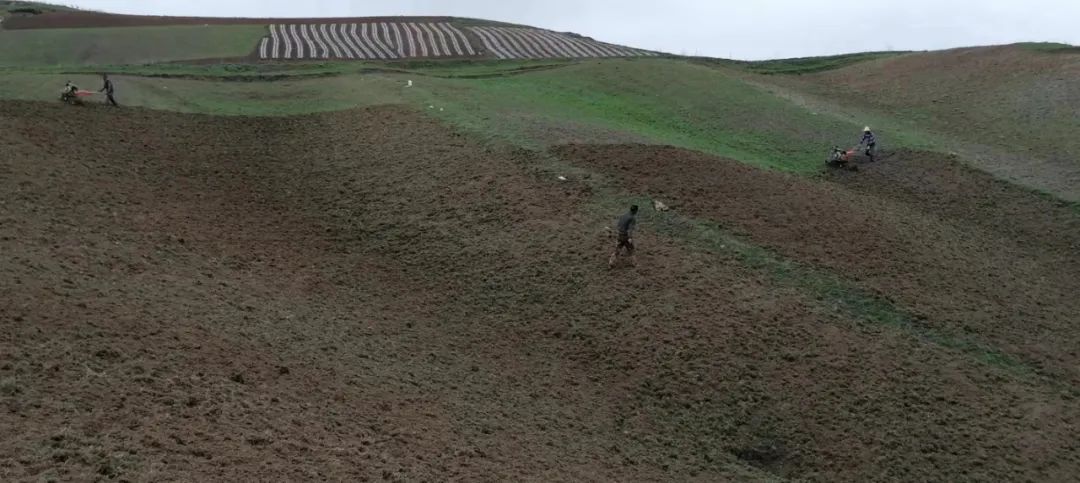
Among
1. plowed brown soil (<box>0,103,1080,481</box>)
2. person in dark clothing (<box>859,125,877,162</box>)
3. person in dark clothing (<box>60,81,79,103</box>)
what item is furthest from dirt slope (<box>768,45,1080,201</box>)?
person in dark clothing (<box>60,81,79,103</box>)

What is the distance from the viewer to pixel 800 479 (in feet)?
41.7

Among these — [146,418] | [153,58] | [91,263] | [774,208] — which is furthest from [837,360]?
[153,58]

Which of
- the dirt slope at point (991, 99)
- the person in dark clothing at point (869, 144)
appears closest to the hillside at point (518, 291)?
the dirt slope at point (991, 99)

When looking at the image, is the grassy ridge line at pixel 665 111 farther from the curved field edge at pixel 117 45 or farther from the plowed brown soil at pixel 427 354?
the curved field edge at pixel 117 45

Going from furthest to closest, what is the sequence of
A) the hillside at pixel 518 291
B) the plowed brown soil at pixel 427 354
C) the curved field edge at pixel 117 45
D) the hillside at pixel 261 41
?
1. the hillside at pixel 261 41
2. the curved field edge at pixel 117 45
3. the hillside at pixel 518 291
4. the plowed brown soil at pixel 427 354

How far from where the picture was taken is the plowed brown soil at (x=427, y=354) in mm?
10312

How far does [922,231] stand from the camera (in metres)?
21.4

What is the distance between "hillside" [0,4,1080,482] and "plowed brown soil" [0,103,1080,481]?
66 millimetres

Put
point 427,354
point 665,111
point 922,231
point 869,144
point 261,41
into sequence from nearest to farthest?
point 427,354, point 922,231, point 869,144, point 665,111, point 261,41

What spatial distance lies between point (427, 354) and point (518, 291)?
3.30 meters

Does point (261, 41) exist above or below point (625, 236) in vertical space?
above

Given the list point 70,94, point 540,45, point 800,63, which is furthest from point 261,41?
point 800,63

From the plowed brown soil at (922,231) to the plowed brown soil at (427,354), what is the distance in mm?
2024

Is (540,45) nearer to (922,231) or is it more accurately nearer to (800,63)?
(800,63)
